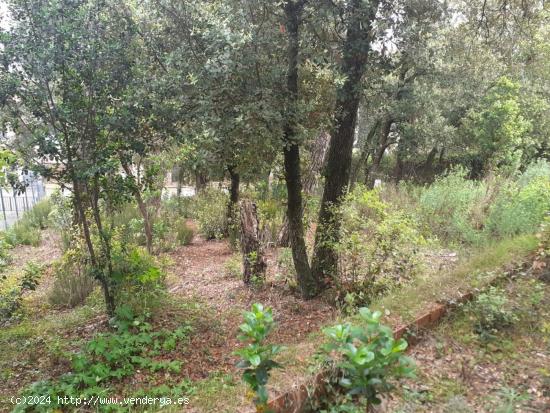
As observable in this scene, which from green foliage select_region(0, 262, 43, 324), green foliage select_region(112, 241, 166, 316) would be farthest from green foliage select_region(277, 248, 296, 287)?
green foliage select_region(0, 262, 43, 324)

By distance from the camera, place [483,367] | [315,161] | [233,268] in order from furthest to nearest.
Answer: [315,161] → [233,268] → [483,367]

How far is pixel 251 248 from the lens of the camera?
17.7 feet

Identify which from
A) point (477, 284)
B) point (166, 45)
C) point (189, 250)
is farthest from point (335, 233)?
point (189, 250)

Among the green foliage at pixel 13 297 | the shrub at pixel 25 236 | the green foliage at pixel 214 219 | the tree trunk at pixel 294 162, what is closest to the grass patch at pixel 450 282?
the tree trunk at pixel 294 162

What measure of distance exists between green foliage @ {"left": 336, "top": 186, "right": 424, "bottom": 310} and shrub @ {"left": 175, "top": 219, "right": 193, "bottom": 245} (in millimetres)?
4640

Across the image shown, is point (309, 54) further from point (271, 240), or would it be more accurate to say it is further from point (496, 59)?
point (496, 59)

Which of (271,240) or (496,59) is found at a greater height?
(496,59)

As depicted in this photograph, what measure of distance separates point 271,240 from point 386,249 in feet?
11.2

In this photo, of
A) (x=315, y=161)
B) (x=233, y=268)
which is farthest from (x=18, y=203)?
(x=315, y=161)

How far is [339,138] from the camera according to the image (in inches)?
181

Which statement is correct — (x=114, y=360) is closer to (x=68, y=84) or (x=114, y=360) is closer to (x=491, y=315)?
(x=68, y=84)

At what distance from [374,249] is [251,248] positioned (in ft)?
6.35

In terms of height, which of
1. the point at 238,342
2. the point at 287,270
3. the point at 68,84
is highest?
the point at 68,84

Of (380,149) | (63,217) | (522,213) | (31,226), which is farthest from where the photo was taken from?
(380,149)
